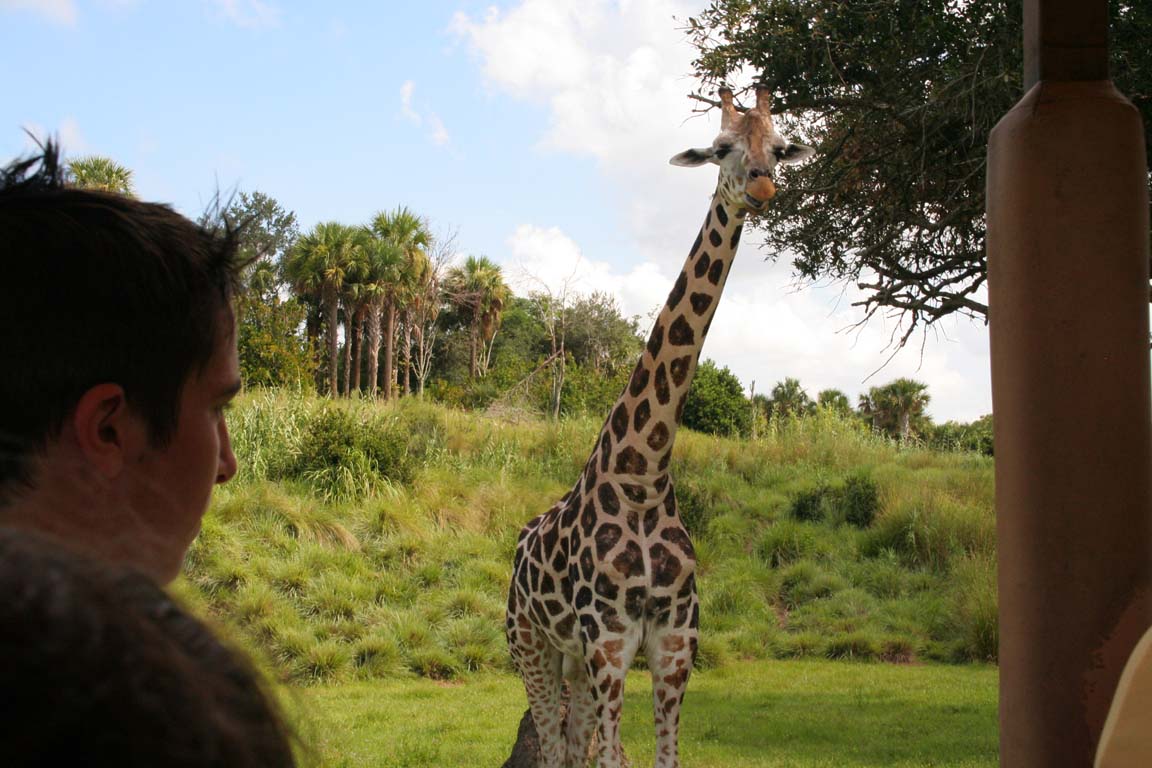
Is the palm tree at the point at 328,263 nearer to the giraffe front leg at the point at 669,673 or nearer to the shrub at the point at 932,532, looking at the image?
the shrub at the point at 932,532

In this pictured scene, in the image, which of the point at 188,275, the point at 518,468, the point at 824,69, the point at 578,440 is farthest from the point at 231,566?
the point at 188,275

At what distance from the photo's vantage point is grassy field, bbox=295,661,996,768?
→ 662cm

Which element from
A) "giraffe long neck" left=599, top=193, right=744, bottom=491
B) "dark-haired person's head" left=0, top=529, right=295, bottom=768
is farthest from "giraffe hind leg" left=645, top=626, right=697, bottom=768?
"dark-haired person's head" left=0, top=529, right=295, bottom=768

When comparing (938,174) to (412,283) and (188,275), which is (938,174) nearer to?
(188,275)

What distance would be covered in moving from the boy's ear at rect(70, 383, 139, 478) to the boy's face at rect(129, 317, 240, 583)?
2cm

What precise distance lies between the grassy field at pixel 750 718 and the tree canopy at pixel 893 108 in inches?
111

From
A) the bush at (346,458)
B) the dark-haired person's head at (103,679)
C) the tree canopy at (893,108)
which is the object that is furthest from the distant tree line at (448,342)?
the dark-haired person's head at (103,679)

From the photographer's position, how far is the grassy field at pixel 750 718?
662cm

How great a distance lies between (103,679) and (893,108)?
25.3ft

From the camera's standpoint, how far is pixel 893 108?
7398mm

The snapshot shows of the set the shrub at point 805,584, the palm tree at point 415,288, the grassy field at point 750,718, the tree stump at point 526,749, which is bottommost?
the grassy field at point 750,718

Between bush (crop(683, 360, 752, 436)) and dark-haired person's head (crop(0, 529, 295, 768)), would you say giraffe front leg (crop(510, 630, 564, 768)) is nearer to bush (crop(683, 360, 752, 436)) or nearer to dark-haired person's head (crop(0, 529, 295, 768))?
dark-haired person's head (crop(0, 529, 295, 768))

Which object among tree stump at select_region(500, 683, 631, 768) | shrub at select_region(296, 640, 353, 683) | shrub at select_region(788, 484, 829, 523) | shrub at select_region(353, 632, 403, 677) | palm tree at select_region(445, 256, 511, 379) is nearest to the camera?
tree stump at select_region(500, 683, 631, 768)

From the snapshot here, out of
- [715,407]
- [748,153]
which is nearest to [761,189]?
[748,153]
